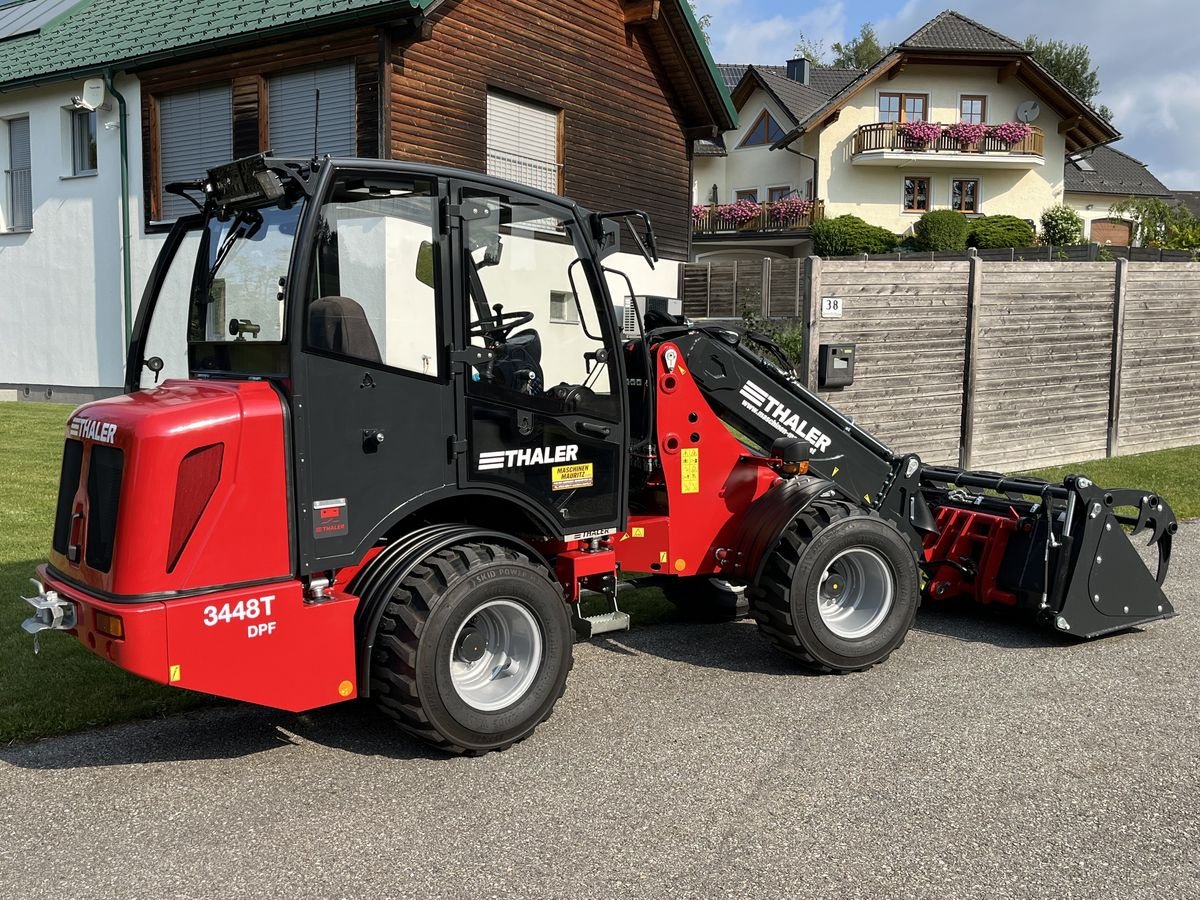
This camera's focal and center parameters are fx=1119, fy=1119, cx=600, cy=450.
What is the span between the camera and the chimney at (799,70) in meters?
49.9

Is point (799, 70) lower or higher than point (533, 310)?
higher

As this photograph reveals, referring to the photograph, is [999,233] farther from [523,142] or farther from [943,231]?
[523,142]

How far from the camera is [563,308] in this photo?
500 cm

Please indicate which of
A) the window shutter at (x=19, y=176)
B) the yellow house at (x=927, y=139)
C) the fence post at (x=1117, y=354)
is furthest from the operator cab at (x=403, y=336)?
the yellow house at (x=927, y=139)

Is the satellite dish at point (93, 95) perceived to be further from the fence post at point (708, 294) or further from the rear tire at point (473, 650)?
the rear tire at point (473, 650)

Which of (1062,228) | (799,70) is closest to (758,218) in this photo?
(1062,228)

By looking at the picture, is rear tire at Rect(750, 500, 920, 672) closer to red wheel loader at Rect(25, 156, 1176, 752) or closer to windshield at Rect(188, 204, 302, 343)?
red wheel loader at Rect(25, 156, 1176, 752)

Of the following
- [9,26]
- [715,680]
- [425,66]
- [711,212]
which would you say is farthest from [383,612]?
[711,212]

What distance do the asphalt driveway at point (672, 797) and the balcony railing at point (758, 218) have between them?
36.5 meters

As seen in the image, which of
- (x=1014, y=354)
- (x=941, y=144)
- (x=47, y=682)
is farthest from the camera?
(x=941, y=144)

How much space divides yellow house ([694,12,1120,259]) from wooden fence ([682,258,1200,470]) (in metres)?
27.1

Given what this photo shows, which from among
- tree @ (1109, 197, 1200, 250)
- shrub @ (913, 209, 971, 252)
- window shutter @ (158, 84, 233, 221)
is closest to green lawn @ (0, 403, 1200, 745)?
window shutter @ (158, 84, 233, 221)

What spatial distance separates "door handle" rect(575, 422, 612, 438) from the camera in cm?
502

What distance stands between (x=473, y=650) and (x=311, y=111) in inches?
456
